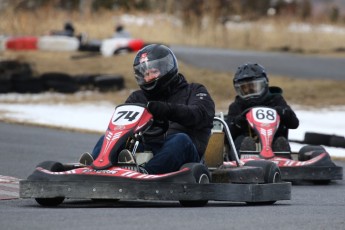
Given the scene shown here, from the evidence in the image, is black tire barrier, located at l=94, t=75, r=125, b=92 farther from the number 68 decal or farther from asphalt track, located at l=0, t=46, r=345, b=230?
the number 68 decal

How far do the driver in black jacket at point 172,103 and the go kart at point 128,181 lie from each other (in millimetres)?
120

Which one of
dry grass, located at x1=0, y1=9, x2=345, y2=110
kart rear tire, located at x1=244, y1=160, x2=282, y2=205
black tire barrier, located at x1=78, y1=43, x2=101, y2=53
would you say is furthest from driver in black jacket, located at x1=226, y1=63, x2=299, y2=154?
black tire barrier, located at x1=78, y1=43, x2=101, y2=53

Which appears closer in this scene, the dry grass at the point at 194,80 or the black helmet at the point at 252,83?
the black helmet at the point at 252,83

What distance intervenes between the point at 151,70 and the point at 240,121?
3073 millimetres

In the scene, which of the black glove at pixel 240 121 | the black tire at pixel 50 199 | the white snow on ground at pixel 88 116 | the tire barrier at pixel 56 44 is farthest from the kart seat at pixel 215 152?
the tire barrier at pixel 56 44

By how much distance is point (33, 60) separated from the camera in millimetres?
26766

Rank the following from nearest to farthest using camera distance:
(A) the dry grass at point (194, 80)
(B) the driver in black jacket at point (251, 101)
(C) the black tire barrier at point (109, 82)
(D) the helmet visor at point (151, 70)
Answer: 1. (D) the helmet visor at point (151, 70)
2. (B) the driver in black jacket at point (251, 101)
3. (A) the dry grass at point (194, 80)
4. (C) the black tire barrier at point (109, 82)

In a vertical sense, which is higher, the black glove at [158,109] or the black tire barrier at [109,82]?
the black glove at [158,109]

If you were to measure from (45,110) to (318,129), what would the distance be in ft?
17.0

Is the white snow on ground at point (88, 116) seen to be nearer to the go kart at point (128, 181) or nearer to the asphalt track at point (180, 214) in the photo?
the asphalt track at point (180, 214)

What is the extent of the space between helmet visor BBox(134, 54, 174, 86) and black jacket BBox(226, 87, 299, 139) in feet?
9.68

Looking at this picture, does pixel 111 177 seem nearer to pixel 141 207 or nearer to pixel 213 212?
pixel 141 207

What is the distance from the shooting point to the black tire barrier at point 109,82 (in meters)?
22.8

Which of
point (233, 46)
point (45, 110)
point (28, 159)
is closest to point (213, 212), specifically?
point (28, 159)
